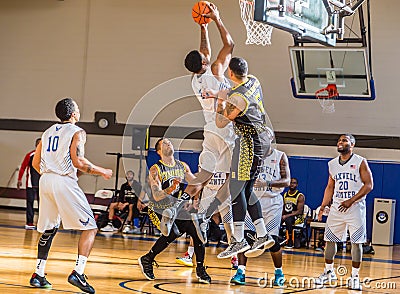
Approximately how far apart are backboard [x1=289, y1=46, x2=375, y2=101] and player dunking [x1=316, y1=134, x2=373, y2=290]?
13.5 ft

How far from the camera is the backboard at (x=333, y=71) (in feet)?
45.3

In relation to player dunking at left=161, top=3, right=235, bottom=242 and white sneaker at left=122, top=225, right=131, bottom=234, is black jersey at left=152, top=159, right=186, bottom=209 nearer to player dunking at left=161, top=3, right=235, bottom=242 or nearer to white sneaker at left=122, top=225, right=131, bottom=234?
player dunking at left=161, top=3, right=235, bottom=242

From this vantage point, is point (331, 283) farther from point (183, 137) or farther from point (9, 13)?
point (9, 13)

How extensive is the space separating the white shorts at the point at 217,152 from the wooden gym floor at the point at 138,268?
1.43 m

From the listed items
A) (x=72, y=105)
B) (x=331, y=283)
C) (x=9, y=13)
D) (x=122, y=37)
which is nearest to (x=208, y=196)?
(x=331, y=283)

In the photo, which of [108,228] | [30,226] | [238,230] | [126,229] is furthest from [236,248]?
[108,228]

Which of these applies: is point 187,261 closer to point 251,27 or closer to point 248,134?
point 248,134

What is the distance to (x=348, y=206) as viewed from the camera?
31.9 ft

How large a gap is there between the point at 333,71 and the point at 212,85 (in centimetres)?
611

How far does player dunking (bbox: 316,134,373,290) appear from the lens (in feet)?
32.0

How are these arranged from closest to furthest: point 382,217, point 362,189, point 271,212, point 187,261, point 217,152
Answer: point 217,152 < point 362,189 < point 271,212 < point 187,261 < point 382,217

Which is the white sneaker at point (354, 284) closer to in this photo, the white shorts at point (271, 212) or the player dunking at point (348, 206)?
the player dunking at point (348, 206)

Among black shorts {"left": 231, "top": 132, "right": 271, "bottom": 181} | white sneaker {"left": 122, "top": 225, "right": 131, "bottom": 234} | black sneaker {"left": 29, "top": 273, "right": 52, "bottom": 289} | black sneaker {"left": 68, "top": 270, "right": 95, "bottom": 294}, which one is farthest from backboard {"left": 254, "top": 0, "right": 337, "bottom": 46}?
white sneaker {"left": 122, "top": 225, "right": 131, "bottom": 234}

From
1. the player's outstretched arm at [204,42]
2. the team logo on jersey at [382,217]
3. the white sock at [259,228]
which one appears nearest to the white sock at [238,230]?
the white sock at [259,228]
